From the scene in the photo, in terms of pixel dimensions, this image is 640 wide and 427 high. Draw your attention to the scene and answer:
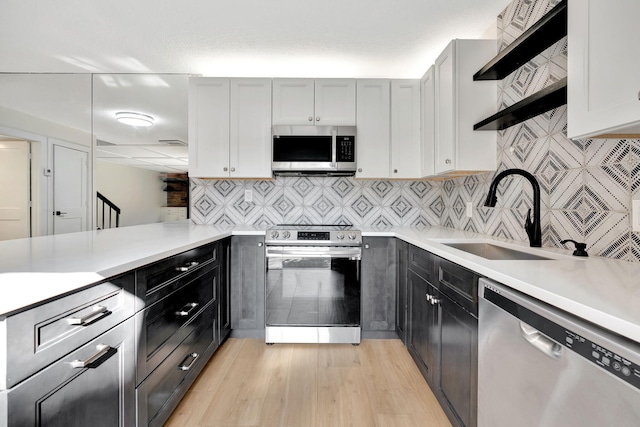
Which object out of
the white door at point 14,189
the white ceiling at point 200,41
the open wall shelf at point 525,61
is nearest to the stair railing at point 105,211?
the white door at point 14,189

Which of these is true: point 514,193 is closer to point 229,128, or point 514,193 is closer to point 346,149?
point 346,149

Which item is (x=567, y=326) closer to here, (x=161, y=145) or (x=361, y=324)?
(x=361, y=324)

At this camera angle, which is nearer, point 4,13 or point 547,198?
point 547,198

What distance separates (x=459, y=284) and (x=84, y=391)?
145 cm

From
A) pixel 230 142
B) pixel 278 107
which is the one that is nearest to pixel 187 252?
pixel 230 142

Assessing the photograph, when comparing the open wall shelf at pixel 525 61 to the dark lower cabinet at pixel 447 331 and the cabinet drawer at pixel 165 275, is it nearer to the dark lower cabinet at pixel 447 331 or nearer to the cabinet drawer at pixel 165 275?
the dark lower cabinet at pixel 447 331

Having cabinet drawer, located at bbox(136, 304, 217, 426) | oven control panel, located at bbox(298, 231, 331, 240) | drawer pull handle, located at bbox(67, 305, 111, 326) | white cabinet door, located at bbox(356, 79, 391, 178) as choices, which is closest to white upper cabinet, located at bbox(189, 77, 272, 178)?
oven control panel, located at bbox(298, 231, 331, 240)

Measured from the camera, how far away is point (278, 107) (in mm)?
2652

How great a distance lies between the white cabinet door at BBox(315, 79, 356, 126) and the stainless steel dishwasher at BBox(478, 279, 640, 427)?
6.40 ft

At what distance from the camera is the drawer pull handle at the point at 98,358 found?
886 millimetres

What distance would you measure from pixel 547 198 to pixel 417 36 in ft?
5.07

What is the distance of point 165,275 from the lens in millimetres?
1400

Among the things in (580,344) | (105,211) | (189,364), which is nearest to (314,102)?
(189,364)

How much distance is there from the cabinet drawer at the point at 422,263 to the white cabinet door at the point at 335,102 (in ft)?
4.35
